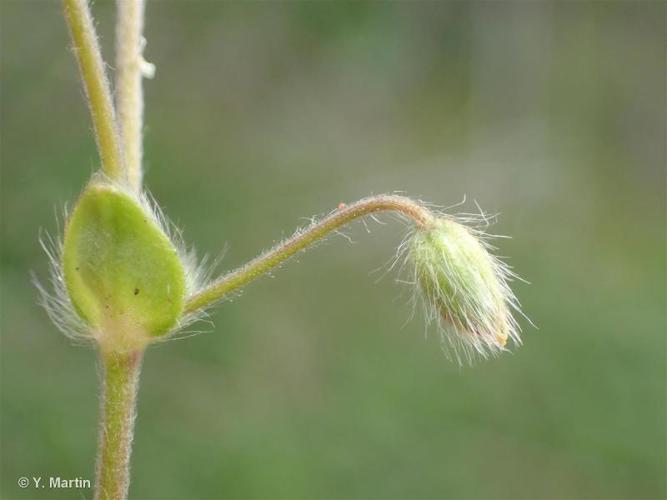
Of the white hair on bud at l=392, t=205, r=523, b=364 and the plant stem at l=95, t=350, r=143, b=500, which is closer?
the plant stem at l=95, t=350, r=143, b=500

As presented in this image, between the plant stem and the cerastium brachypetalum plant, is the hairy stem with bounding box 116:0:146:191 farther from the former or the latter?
the plant stem

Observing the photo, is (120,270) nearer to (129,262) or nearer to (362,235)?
(129,262)

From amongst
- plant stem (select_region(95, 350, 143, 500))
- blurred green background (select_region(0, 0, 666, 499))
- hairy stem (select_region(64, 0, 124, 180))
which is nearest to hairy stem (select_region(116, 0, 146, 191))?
hairy stem (select_region(64, 0, 124, 180))

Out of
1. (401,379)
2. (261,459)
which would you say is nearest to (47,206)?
(261,459)

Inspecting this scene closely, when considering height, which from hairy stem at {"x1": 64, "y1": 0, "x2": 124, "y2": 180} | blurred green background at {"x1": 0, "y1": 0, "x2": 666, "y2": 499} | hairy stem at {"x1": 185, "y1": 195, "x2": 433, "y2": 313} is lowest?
hairy stem at {"x1": 185, "y1": 195, "x2": 433, "y2": 313}

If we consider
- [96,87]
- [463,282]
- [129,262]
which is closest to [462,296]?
[463,282]

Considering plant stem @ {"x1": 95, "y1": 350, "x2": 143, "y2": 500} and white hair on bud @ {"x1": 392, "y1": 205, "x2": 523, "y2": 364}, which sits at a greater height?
white hair on bud @ {"x1": 392, "y1": 205, "x2": 523, "y2": 364}

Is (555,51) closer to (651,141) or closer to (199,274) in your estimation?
(651,141)
